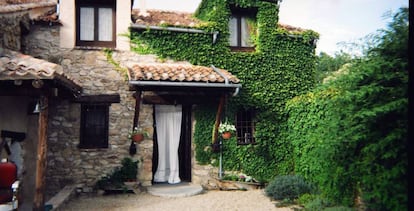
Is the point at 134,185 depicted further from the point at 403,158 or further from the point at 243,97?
the point at 403,158

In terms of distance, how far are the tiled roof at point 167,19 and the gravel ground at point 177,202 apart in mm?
4927

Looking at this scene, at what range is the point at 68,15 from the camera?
30.6ft

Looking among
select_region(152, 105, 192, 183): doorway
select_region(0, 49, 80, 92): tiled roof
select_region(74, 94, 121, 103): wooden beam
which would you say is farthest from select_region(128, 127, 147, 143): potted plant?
select_region(0, 49, 80, 92): tiled roof

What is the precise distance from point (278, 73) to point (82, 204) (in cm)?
684

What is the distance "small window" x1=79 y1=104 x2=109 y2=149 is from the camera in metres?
9.37

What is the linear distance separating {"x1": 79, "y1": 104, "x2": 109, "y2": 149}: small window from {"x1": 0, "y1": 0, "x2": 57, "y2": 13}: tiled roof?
114 inches

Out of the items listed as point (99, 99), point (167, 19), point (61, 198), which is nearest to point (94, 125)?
point (99, 99)

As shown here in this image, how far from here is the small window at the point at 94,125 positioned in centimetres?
937

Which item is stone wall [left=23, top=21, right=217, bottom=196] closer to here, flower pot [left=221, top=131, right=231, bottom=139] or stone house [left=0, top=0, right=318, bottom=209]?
stone house [left=0, top=0, right=318, bottom=209]

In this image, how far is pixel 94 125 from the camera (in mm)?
9453

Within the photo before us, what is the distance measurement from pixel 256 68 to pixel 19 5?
680cm

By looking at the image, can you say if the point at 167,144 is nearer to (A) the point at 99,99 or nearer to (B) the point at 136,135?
(B) the point at 136,135

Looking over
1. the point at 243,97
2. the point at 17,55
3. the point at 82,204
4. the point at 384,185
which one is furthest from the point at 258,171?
the point at 17,55

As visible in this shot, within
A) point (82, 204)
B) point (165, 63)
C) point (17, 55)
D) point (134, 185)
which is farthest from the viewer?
point (165, 63)
